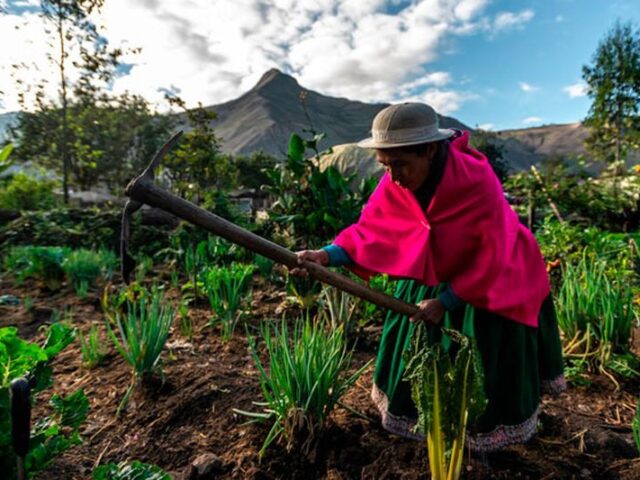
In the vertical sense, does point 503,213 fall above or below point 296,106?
below

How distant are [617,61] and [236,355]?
27084 millimetres

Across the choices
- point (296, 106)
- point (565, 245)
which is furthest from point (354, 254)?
point (296, 106)

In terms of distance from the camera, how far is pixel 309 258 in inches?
59.7

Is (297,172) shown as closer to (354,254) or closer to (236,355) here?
(236,355)

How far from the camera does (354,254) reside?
159cm

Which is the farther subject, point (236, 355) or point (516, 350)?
point (236, 355)

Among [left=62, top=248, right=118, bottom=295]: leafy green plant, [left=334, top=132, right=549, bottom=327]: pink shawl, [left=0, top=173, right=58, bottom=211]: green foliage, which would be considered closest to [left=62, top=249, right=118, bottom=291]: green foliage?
[left=62, top=248, right=118, bottom=295]: leafy green plant

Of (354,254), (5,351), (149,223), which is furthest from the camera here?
(149,223)

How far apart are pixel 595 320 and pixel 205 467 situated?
2127 millimetres

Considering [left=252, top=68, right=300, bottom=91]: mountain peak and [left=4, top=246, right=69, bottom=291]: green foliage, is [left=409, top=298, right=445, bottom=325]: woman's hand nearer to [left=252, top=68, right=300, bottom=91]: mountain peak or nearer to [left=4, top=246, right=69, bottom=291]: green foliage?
[left=4, top=246, right=69, bottom=291]: green foliage

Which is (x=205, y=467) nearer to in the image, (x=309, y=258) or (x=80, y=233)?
(x=309, y=258)

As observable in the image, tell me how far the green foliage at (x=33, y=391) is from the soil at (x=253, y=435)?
0.41 metres

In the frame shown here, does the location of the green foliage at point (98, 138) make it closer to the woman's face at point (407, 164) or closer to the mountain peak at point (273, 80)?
the woman's face at point (407, 164)

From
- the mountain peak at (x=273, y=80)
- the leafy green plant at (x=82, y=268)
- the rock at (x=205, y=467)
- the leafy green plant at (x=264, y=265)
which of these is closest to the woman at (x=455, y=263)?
the rock at (x=205, y=467)
